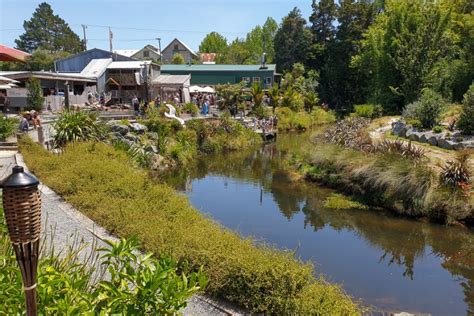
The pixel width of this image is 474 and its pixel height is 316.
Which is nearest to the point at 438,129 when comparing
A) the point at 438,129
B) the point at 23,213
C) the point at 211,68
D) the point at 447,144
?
the point at 438,129

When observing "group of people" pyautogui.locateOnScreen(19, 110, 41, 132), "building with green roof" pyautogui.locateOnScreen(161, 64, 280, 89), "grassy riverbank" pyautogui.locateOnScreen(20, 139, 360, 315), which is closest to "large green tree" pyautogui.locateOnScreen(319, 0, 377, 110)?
"building with green roof" pyautogui.locateOnScreen(161, 64, 280, 89)

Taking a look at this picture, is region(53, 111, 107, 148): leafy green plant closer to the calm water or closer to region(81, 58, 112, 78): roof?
the calm water

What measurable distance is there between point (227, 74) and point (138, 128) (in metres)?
30.0

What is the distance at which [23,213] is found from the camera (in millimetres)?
1966

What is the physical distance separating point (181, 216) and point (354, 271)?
13.6 ft

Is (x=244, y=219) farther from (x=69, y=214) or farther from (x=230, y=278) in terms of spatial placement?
(x=230, y=278)

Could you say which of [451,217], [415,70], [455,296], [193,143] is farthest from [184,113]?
[455,296]

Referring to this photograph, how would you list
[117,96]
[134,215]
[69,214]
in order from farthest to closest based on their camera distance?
[117,96] → [69,214] → [134,215]

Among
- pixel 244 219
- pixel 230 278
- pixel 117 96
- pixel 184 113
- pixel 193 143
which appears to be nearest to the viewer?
pixel 230 278

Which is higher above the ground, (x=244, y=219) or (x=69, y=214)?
(x=69, y=214)

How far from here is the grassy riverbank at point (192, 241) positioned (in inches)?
207

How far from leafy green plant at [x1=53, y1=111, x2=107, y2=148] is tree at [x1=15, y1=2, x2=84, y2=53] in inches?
3096

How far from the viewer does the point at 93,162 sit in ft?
36.6

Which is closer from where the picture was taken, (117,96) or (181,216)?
(181,216)
